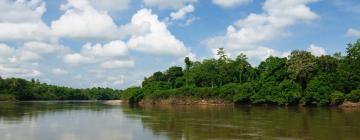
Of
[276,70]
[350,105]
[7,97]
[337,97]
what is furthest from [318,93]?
[7,97]

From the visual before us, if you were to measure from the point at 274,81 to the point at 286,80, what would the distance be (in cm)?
309

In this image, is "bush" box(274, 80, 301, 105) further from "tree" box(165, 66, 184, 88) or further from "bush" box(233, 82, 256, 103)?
"tree" box(165, 66, 184, 88)

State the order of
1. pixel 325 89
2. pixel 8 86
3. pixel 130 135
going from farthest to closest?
1. pixel 8 86
2. pixel 325 89
3. pixel 130 135

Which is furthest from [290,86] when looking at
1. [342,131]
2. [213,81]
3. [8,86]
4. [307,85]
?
[8,86]

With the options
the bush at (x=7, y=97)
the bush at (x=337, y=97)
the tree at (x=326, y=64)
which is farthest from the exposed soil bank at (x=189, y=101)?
the bush at (x=7, y=97)

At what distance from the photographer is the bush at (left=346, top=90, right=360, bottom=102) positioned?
2776 inches

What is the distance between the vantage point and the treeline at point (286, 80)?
249 ft

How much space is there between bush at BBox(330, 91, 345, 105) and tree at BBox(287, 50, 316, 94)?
293 inches

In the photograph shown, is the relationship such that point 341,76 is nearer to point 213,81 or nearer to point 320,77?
point 320,77

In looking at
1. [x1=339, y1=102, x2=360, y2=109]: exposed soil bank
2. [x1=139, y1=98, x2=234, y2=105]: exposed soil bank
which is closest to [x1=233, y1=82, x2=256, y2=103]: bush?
[x1=139, y1=98, x2=234, y2=105]: exposed soil bank

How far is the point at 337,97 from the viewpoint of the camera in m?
72.7

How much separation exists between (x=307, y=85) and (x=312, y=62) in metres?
4.71

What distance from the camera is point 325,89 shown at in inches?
2965

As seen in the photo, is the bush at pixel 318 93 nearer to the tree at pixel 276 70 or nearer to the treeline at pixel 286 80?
the treeline at pixel 286 80
